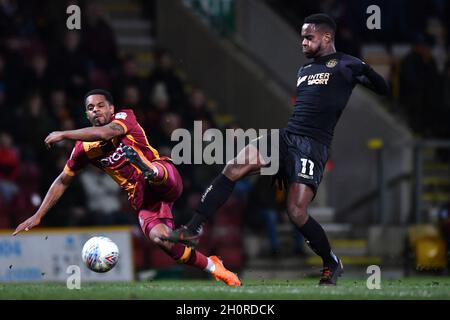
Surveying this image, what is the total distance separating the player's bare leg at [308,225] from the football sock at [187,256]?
1.16 metres

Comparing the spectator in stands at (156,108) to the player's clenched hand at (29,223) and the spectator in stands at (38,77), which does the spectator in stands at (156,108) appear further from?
the player's clenched hand at (29,223)

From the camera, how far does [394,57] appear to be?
22922 mm

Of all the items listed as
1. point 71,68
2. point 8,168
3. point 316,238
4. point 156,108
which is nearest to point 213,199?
point 316,238

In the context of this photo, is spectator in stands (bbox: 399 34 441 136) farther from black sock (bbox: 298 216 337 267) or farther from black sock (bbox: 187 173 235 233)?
black sock (bbox: 187 173 235 233)

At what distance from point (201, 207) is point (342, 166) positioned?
10325 millimetres

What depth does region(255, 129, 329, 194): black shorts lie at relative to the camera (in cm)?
1087

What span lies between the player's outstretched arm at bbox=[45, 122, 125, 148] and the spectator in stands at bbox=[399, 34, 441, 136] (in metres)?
10.8

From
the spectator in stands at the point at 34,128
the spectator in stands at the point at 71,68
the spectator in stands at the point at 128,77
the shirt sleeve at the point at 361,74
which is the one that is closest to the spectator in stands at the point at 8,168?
the spectator in stands at the point at 34,128

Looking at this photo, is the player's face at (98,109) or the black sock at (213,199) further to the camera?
the player's face at (98,109)

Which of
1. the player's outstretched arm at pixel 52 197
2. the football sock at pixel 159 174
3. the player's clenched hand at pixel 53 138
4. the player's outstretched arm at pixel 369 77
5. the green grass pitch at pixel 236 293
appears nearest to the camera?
the green grass pitch at pixel 236 293

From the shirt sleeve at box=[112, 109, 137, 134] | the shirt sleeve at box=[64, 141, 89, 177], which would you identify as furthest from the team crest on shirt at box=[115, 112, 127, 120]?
the shirt sleeve at box=[64, 141, 89, 177]

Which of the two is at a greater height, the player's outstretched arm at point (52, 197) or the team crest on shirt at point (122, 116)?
the team crest on shirt at point (122, 116)

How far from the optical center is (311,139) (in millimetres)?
10984

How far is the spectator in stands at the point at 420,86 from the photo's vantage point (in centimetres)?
2105
